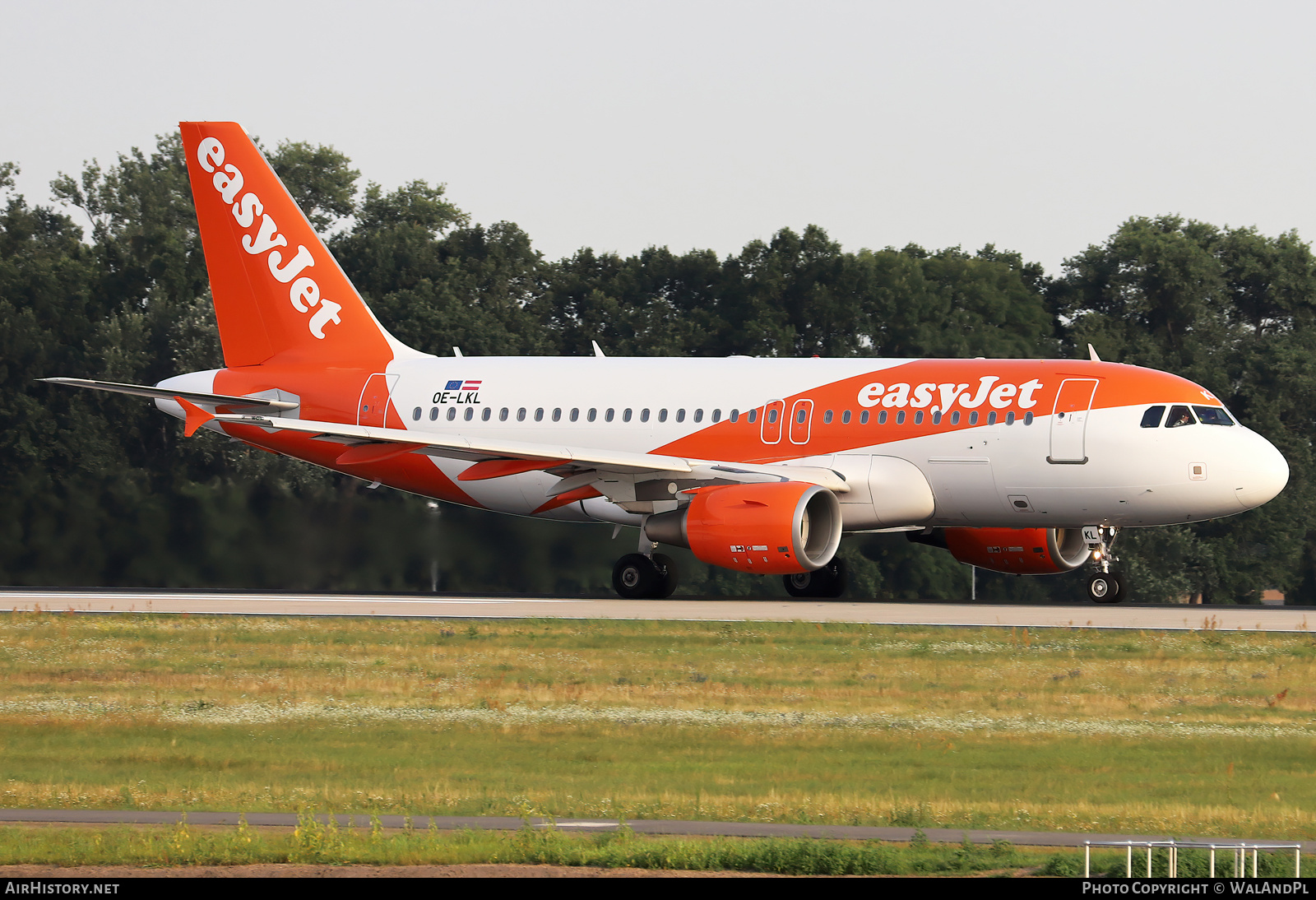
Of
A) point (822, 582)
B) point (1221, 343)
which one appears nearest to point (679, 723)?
point (822, 582)

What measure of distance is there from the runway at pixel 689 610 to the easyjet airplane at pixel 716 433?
115cm

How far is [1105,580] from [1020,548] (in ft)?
5.36

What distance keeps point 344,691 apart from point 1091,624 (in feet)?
36.8

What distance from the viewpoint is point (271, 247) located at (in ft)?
113

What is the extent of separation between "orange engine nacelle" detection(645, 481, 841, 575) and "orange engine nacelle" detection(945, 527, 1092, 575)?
3.85 metres

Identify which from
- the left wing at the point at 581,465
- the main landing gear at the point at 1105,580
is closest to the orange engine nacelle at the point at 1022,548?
the main landing gear at the point at 1105,580

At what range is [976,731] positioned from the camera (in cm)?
1523

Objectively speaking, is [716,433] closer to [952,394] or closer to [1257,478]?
[952,394]

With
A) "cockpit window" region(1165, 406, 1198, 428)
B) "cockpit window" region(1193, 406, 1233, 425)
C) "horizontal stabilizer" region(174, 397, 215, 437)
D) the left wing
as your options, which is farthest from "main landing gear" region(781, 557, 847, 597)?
"horizontal stabilizer" region(174, 397, 215, 437)

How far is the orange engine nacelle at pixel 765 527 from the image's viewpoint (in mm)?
26641

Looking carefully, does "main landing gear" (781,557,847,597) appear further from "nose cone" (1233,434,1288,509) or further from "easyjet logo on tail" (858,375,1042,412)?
"nose cone" (1233,434,1288,509)

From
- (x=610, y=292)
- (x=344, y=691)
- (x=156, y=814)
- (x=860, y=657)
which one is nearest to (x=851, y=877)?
(x=156, y=814)

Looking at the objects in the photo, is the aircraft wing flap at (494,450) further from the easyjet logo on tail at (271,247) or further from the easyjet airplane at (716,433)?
the easyjet logo on tail at (271,247)

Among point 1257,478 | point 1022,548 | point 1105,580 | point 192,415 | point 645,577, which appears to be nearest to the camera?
point 1257,478
